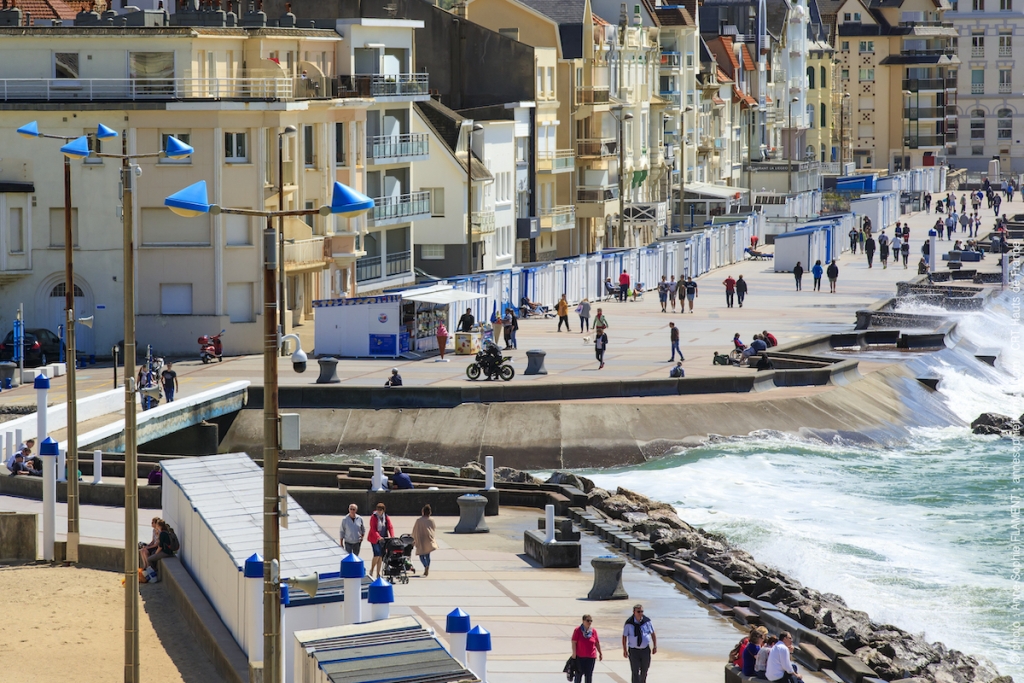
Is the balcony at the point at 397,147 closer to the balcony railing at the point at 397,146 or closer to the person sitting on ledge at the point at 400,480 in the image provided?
the balcony railing at the point at 397,146

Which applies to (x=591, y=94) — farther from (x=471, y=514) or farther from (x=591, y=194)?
(x=471, y=514)

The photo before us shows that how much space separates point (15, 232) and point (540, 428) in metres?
18.7

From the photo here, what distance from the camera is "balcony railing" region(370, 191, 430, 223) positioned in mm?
63138

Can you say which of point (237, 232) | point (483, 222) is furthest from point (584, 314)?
point (483, 222)

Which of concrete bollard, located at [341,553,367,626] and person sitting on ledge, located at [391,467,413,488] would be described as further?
person sitting on ledge, located at [391,467,413,488]

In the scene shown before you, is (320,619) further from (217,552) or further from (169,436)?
(169,436)

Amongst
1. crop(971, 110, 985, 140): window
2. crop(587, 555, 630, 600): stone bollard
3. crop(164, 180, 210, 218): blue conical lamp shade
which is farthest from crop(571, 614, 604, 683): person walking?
crop(971, 110, 985, 140): window

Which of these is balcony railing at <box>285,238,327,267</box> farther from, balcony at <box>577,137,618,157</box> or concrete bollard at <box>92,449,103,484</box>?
balcony at <box>577,137,618,157</box>

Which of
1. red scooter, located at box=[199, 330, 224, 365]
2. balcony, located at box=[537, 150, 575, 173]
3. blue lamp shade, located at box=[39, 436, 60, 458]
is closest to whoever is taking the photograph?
blue lamp shade, located at box=[39, 436, 60, 458]

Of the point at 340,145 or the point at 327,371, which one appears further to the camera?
the point at 340,145

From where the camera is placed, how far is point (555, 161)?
82.8 meters

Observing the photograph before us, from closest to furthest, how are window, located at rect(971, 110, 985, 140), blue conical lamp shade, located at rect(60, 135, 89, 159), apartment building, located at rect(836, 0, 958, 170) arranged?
blue conical lamp shade, located at rect(60, 135, 89, 159), apartment building, located at rect(836, 0, 958, 170), window, located at rect(971, 110, 985, 140)

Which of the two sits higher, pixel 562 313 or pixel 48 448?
pixel 562 313

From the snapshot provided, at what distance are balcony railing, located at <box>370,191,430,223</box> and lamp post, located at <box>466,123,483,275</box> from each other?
5.57 ft
